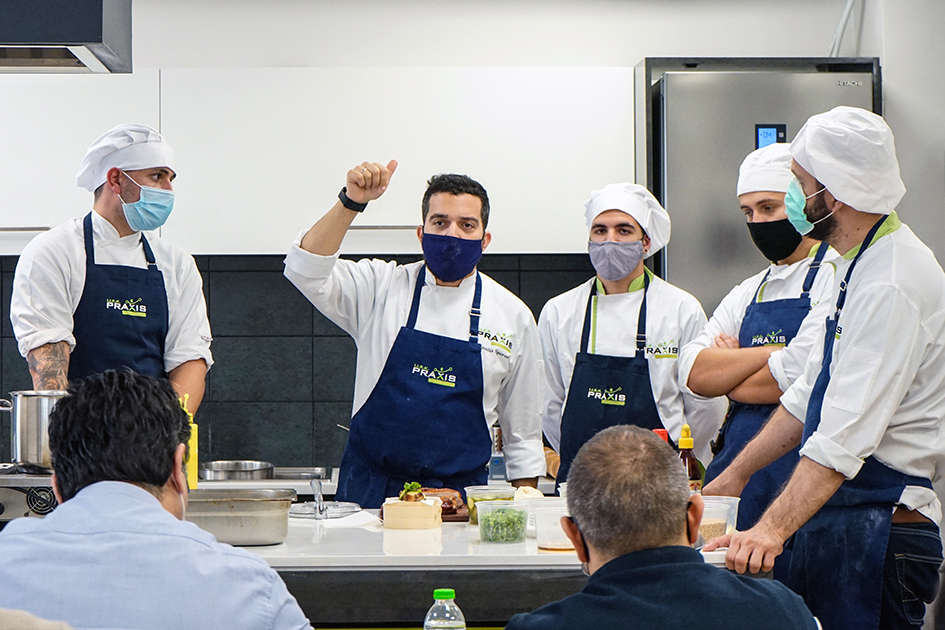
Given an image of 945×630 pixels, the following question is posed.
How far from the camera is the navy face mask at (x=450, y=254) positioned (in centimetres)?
287

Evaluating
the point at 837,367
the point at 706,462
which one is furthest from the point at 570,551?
the point at 706,462

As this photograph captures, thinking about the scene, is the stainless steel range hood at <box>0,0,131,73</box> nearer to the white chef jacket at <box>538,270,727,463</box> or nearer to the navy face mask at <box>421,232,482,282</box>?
the navy face mask at <box>421,232,482,282</box>

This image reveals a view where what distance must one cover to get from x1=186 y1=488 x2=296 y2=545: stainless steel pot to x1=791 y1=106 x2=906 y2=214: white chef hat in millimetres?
1293

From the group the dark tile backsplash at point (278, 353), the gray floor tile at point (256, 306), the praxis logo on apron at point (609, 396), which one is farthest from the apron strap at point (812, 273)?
the gray floor tile at point (256, 306)

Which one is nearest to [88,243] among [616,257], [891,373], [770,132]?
[616,257]

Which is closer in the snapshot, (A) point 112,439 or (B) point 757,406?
(A) point 112,439

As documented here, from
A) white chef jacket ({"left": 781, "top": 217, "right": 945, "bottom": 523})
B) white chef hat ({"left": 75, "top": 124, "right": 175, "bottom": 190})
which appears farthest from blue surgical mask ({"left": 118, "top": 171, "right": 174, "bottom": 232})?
white chef jacket ({"left": 781, "top": 217, "right": 945, "bottom": 523})

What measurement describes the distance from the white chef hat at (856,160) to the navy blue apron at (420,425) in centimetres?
104

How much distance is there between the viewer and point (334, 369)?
4.23m

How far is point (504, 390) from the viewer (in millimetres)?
2967

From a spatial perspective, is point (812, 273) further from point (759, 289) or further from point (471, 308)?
point (471, 308)

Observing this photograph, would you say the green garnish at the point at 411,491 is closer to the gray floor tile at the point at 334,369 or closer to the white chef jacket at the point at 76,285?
the white chef jacket at the point at 76,285

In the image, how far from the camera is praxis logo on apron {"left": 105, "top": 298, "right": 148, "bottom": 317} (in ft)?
9.48

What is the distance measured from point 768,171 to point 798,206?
620mm
